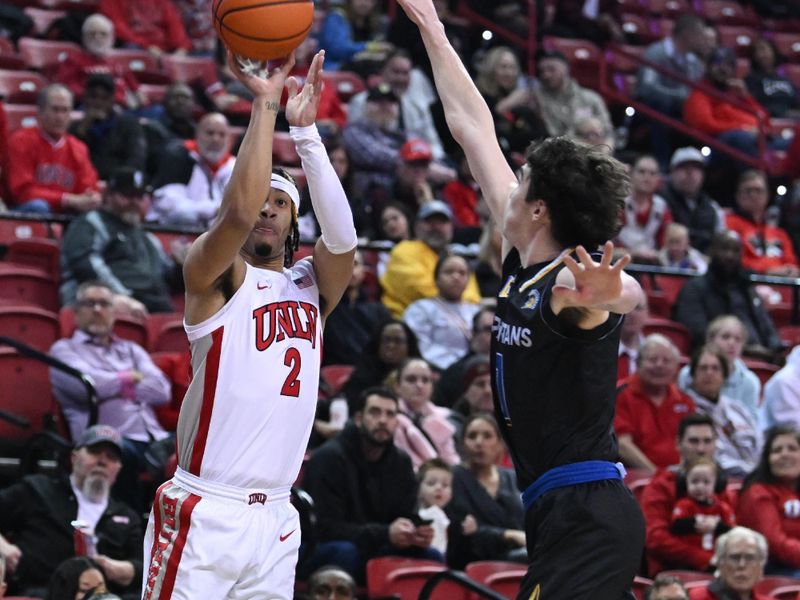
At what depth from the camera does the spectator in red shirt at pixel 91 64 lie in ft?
42.5

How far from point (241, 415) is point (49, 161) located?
656 cm

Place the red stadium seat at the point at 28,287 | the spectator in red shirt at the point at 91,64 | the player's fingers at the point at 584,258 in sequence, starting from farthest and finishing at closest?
the spectator in red shirt at the point at 91,64, the red stadium seat at the point at 28,287, the player's fingers at the point at 584,258

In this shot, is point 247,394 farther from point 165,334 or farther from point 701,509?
point 165,334

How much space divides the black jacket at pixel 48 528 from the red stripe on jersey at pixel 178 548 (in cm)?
294

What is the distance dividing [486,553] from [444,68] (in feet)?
12.5

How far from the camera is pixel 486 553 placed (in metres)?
8.80

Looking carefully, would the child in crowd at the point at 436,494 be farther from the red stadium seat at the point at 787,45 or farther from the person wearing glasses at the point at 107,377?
the red stadium seat at the point at 787,45

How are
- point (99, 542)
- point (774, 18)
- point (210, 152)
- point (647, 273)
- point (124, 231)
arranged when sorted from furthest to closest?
point (774, 18), point (647, 273), point (210, 152), point (124, 231), point (99, 542)

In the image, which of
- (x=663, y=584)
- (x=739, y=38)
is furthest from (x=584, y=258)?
(x=739, y=38)

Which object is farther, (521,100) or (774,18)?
(774,18)

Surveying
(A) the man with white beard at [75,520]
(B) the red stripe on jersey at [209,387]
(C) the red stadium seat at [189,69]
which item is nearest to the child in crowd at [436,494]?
(A) the man with white beard at [75,520]

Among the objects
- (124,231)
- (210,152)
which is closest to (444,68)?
(124,231)

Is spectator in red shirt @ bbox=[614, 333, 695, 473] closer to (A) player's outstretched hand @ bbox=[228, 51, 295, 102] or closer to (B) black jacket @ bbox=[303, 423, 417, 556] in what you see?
(B) black jacket @ bbox=[303, 423, 417, 556]

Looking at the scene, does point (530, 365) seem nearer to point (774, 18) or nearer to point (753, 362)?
point (753, 362)
